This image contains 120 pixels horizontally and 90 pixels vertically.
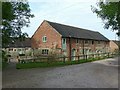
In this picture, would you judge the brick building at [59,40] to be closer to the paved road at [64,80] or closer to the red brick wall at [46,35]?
the red brick wall at [46,35]

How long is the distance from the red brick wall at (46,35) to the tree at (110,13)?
26.3 meters

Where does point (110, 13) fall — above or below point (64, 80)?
above

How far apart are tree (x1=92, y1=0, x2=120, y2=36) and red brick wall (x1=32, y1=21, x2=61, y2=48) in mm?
26263

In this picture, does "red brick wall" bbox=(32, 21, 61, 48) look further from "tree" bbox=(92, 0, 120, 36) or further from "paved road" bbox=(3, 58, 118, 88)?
"paved road" bbox=(3, 58, 118, 88)

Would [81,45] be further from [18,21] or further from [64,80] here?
[64,80]

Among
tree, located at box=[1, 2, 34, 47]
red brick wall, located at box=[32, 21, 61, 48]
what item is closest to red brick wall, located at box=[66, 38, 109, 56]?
red brick wall, located at box=[32, 21, 61, 48]

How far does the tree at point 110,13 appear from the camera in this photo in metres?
19.7

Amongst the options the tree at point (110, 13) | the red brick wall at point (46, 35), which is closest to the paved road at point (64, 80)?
the tree at point (110, 13)

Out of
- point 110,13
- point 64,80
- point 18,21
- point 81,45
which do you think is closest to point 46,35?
point 81,45

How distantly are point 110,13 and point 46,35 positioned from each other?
110 ft

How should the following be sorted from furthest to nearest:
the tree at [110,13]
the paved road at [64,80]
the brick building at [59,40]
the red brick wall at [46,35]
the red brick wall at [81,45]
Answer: the red brick wall at [81,45]
the red brick wall at [46,35]
the brick building at [59,40]
the tree at [110,13]
the paved road at [64,80]

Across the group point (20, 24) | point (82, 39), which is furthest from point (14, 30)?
point (82, 39)

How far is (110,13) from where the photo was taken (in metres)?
20.3

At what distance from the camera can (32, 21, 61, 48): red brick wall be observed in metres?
50.7
